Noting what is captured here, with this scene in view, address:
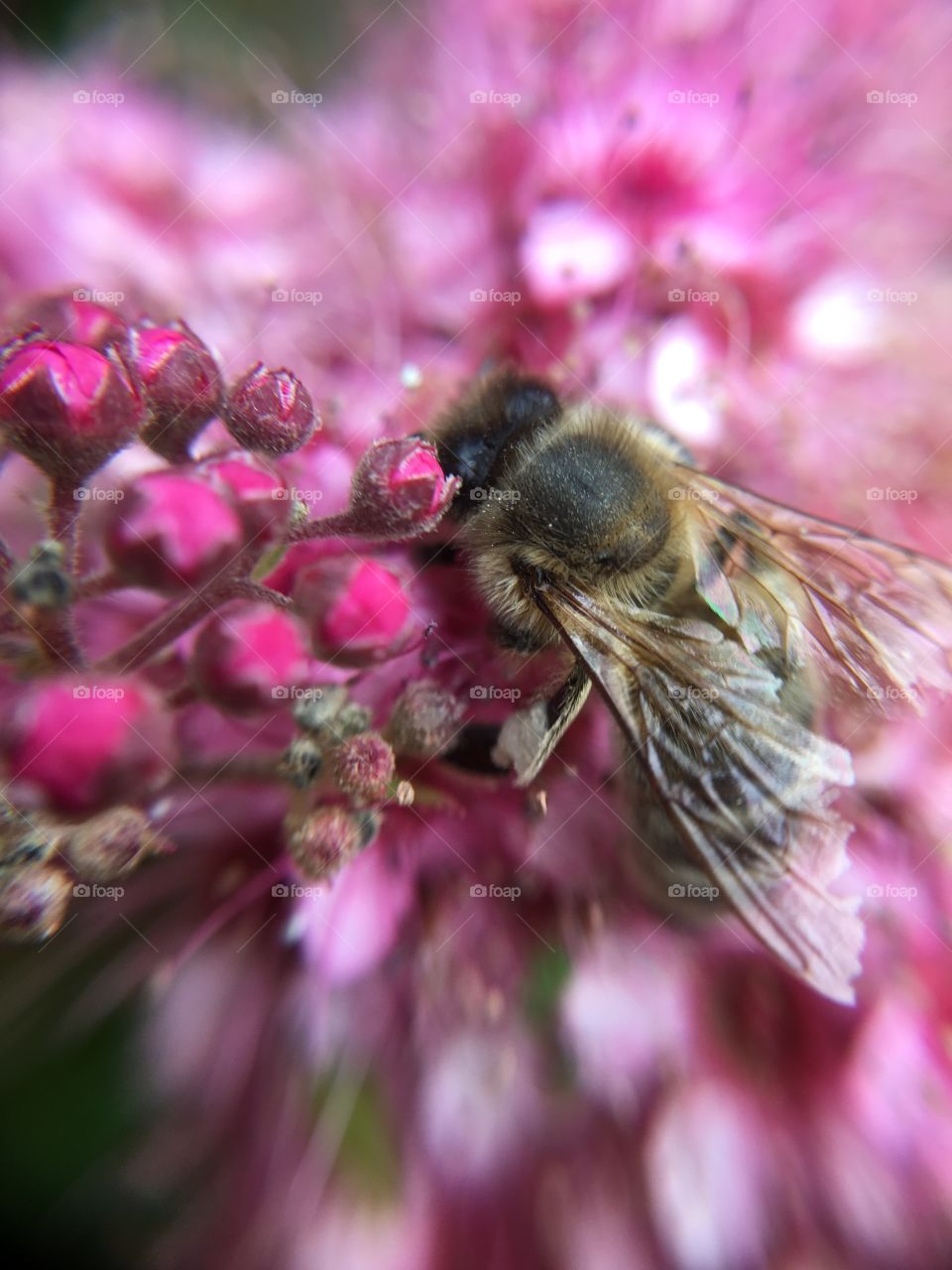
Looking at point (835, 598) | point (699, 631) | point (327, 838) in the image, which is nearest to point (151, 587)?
point (327, 838)

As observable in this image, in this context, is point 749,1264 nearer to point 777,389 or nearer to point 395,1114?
point 395,1114

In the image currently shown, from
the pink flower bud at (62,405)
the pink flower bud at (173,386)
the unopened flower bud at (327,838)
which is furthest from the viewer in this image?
the unopened flower bud at (327,838)

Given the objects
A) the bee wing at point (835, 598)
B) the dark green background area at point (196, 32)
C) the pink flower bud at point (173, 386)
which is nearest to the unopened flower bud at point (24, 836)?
the pink flower bud at point (173, 386)

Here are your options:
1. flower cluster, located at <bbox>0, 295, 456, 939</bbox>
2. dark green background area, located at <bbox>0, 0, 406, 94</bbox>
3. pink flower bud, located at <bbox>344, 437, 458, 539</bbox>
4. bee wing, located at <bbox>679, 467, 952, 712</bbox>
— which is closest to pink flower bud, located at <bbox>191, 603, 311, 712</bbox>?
flower cluster, located at <bbox>0, 295, 456, 939</bbox>

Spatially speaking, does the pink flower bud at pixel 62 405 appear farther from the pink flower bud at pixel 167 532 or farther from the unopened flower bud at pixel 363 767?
the unopened flower bud at pixel 363 767

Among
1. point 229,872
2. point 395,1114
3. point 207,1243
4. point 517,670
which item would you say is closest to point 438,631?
point 517,670

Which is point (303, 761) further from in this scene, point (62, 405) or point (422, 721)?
point (62, 405)

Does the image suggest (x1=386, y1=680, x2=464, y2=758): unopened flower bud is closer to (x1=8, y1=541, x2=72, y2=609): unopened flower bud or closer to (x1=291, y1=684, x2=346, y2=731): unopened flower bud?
(x1=291, y1=684, x2=346, y2=731): unopened flower bud
